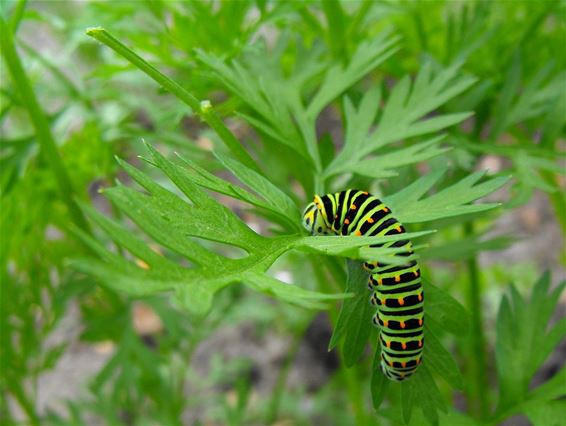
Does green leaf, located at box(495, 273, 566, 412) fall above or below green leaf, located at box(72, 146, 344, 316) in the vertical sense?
below

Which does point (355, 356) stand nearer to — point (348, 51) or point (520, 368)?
point (520, 368)

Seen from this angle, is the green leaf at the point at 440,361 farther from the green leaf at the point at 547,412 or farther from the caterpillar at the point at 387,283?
the green leaf at the point at 547,412

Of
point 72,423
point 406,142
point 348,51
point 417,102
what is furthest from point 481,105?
point 72,423

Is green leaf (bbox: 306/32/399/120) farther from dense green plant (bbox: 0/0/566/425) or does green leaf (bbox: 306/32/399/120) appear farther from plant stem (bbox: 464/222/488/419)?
plant stem (bbox: 464/222/488/419)

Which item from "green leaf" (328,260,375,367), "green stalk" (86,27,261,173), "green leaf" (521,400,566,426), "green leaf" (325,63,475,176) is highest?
"green stalk" (86,27,261,173)

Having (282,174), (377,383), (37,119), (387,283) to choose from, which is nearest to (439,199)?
(387,283)

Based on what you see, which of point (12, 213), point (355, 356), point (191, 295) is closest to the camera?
point (191, 295)

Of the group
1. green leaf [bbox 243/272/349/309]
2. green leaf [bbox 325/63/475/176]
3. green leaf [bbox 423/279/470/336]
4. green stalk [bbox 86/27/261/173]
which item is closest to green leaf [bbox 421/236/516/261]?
green leaf [bbox 325/63/475/176]

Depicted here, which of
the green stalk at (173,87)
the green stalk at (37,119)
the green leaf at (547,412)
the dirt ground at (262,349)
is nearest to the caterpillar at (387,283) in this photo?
the green stalk at (173,87)
